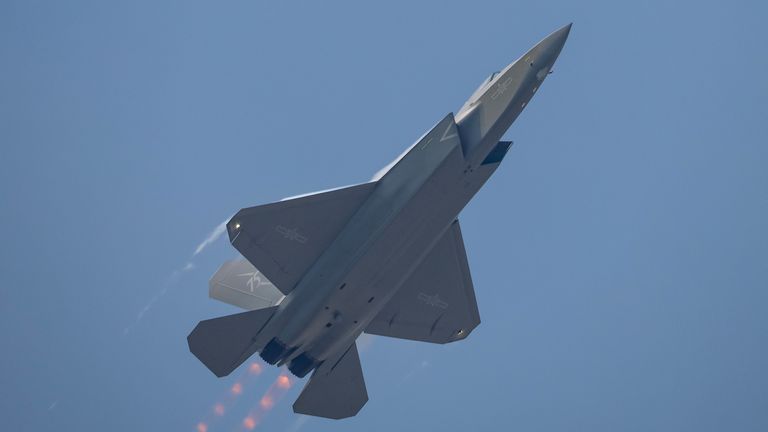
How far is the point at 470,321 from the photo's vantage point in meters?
31.8

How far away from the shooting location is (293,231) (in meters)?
26.9

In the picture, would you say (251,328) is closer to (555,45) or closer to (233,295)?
(233,295)

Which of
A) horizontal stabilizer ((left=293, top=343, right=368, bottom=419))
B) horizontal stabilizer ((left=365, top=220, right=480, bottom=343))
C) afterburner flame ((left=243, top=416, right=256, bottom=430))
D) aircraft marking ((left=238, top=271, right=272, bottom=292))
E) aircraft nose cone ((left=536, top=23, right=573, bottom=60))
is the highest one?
aircraft nose cone ((left=536, top=23, right=573, bottom=60))

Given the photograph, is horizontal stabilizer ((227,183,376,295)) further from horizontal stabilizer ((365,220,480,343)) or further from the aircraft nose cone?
the aircraft nose cone

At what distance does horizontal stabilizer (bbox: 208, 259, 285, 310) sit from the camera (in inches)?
1148

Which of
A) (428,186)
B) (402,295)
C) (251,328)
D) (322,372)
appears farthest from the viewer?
(402,295)

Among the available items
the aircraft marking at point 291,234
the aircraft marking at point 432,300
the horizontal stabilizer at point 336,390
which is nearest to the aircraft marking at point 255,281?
the aircraft marking at point 291,234

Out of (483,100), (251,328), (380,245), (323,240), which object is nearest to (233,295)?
(251,328)

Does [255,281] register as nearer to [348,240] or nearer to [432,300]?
[348,240]

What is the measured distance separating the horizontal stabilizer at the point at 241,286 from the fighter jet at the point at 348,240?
0.08 metres

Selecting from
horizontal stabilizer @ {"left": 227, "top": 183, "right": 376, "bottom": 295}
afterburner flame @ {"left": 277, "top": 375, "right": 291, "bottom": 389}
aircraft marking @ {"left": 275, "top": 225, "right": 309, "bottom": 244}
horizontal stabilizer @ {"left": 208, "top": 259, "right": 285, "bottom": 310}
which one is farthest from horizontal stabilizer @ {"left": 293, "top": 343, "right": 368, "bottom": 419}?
afterburner flame @ {"left": 277, "top": 375, "right": 291, "bottom": 389}

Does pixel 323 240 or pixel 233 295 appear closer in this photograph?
pixel 323 240

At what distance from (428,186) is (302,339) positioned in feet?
23.0

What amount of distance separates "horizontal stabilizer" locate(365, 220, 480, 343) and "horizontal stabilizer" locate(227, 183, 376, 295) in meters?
5.01
